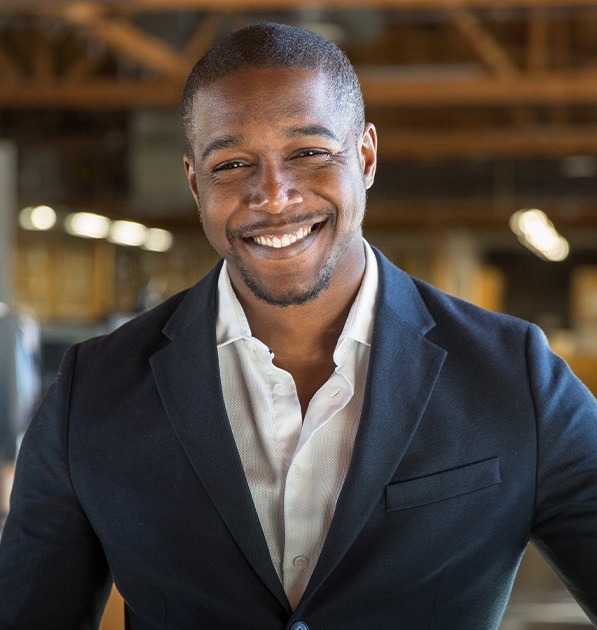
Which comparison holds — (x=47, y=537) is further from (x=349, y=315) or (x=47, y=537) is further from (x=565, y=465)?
(x=565, y=465)

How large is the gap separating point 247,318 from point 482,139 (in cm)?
1136

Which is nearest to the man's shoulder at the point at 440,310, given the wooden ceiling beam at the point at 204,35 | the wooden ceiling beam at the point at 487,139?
the wooden ceiling beam at the point at 204,35

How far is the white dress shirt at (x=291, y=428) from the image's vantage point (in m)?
1.29

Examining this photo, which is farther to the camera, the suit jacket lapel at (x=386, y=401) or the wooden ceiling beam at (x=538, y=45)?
the wooden ceiling beam at (x=538, y=45)

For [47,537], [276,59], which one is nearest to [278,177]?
[276,59]

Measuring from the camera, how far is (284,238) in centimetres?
127

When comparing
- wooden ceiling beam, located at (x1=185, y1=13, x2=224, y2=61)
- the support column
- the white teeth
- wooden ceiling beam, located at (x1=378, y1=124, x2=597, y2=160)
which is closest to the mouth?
the white teeth

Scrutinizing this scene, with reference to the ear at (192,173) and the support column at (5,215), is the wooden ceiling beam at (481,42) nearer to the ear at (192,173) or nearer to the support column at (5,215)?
the support column at (5,215)

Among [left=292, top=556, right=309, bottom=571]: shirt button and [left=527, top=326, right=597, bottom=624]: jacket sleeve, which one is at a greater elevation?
[left=527, top=326, right=597, bottom=624]: jacket sleeve

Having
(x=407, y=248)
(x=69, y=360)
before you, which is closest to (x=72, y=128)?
(x=407, y=248)

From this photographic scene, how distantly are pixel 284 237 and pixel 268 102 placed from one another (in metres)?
0.15

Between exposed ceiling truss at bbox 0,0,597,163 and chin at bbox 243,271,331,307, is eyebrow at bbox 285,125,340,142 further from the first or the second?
exposed ceiling truss at bbox 0,0,597,163

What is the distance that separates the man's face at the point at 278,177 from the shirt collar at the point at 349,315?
0.23 ft

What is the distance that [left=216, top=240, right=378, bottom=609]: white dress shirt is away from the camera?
4.24 feet
